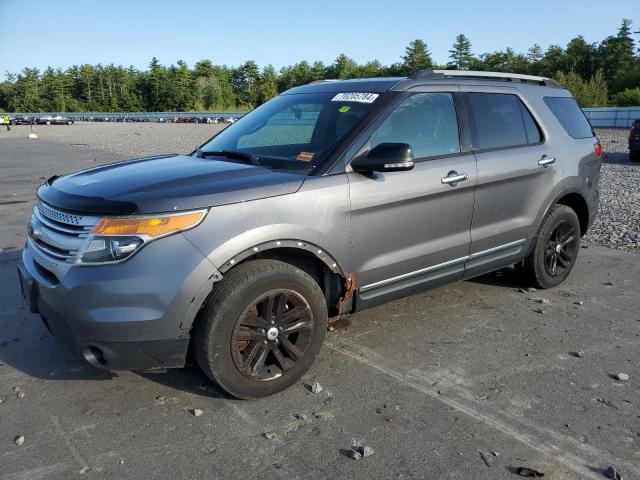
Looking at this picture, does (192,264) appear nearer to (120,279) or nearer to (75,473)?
(120,279)

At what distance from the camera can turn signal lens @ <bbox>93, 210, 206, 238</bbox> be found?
9.67 feet

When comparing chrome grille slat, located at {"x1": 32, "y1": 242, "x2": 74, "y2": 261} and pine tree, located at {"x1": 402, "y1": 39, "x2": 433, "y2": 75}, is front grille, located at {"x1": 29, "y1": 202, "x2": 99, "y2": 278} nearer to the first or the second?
chrome grille slat, located at {"x1": 32, "y1": 242, "x2": 74, "y2": 261}

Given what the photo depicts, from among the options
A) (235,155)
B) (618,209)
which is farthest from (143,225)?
(618,209)

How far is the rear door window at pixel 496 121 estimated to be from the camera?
174 inches

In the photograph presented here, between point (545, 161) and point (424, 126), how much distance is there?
140 cm

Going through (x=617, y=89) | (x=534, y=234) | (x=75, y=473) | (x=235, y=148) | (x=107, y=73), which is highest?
(x=107, y=73)

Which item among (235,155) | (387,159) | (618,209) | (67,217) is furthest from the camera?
(618,209)

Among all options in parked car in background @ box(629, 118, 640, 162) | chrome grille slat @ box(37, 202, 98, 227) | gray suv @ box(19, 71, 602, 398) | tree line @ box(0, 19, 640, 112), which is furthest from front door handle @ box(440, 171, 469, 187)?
tree line @ box(0, 19, 640, 112)

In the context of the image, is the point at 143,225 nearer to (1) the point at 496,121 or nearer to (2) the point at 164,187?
(2) the point at 164,187

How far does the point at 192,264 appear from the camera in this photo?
300cm

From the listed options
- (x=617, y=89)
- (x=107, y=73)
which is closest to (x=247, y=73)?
(x=107, y=73)

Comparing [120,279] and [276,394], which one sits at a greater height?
[120,279]

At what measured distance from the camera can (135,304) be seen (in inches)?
116

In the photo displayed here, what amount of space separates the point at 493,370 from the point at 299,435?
57.3 inches
